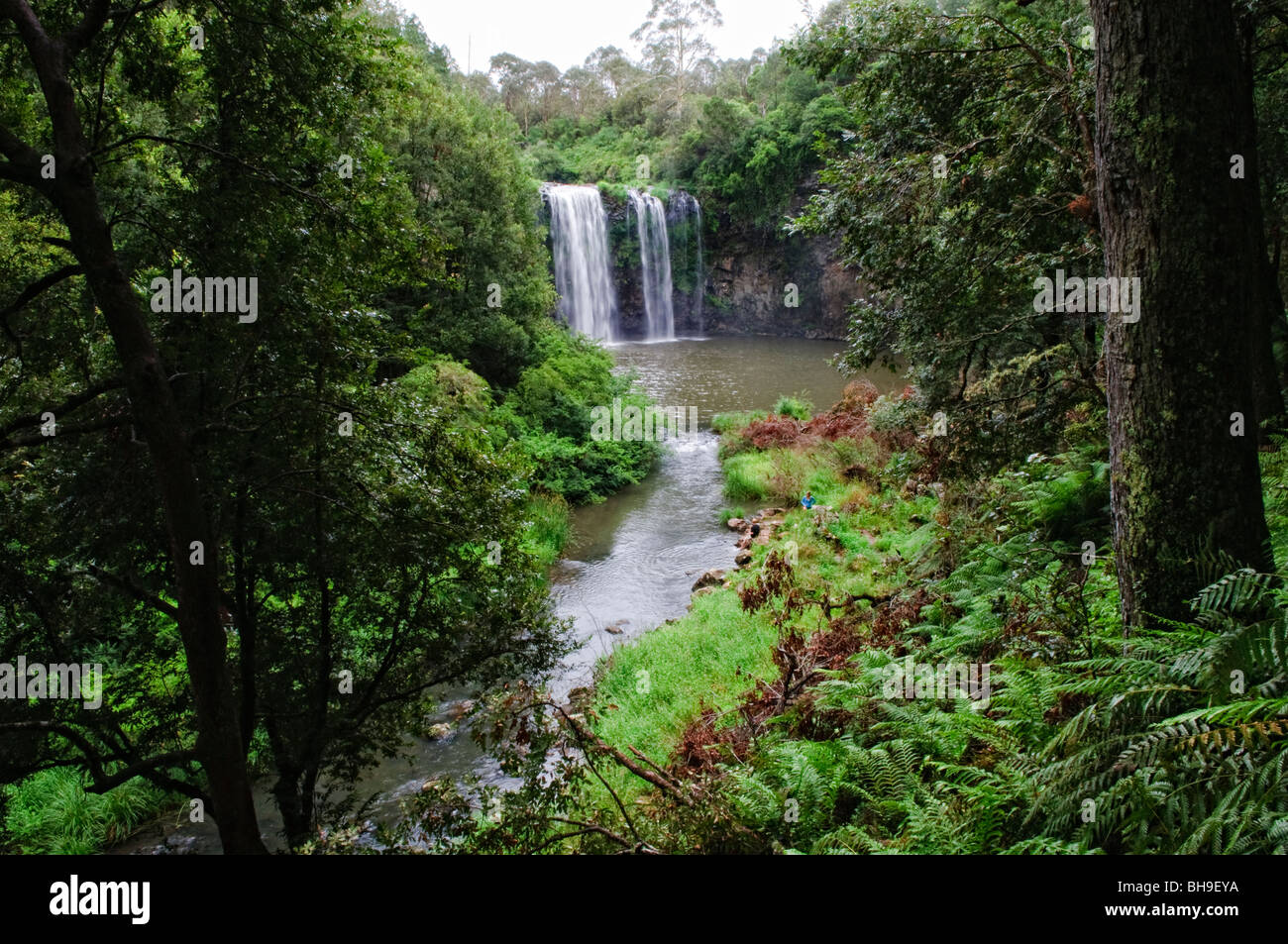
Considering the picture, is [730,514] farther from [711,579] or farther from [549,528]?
[549,528]

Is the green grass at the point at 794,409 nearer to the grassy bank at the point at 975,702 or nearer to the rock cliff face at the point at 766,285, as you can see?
the grassy bank at the point at 975,702

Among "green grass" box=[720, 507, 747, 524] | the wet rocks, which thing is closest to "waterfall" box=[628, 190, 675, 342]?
"green grass" box=[720, 507, 747, 524]

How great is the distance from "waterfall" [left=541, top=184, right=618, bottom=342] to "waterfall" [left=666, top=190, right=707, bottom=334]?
574 cm

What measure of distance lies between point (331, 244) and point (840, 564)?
8225mm

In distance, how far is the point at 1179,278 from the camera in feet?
10.9

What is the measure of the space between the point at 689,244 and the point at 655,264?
10.4 feet

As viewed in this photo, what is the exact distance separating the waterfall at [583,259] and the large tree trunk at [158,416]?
3038 cm

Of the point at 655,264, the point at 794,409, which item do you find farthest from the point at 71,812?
the point at 655,264

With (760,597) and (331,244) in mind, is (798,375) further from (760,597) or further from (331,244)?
(331,244)

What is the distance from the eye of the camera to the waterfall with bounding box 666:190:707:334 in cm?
4278

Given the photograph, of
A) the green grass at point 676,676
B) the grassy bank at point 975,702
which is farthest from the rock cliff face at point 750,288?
the grassy bank at point 975,702

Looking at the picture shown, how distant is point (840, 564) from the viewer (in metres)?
10.8
